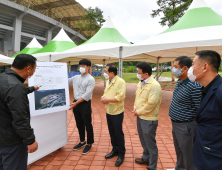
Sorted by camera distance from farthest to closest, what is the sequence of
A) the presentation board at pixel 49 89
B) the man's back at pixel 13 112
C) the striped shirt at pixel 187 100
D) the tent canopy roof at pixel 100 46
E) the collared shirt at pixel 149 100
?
1. the tent canopy roof at pixel 100 46
2. the presentation board at pixel 49 89
3. the collared shirt at pixel 149 100
4. the striped shirt at pixel 187 100
5. the man's back at pixel 13 112

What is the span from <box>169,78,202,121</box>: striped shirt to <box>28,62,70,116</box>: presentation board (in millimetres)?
1822

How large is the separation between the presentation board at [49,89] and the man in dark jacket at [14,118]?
0.73 m

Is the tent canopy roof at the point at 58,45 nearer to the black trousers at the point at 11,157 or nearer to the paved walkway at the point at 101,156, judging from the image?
the paved walkway at the point at 101,156

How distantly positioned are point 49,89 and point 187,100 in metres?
2.08

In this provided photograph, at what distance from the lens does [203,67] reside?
3.95ft

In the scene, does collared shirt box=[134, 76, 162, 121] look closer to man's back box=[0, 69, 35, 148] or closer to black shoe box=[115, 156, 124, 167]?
black shoe box=[115, 156, 124, 167]

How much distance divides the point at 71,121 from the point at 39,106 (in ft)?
7.30

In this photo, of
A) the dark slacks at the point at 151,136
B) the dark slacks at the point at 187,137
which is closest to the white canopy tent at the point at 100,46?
the dark slacks at the point at 151,136

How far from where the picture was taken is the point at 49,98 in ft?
7.52

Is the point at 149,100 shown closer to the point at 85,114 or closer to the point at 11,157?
the point at 85,114

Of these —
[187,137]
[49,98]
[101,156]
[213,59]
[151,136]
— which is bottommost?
[101,156]

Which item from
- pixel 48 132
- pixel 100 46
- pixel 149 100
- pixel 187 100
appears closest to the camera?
pixel 187 100

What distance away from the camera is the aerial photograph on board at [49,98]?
2160 mm

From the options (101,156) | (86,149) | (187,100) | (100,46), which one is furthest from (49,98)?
(100,46)
